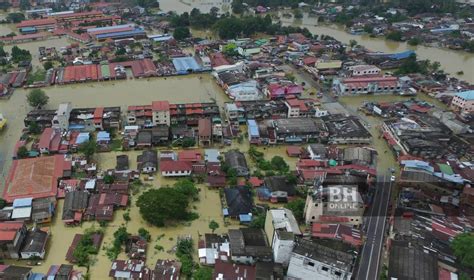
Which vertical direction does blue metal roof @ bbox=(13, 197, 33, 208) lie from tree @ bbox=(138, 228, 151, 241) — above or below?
above

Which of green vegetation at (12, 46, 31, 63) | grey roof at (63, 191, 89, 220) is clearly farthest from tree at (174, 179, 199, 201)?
green vegetation at (12, 46, 31, 63)

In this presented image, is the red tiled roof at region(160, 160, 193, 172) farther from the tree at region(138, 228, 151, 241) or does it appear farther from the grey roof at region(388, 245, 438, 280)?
the grey roof at region(388, 245, 438, 280)

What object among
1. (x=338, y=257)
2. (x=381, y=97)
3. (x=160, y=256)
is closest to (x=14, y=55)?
(x=160, y=256)

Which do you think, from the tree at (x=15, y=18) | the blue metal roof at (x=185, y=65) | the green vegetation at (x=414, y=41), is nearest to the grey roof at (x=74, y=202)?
the blue metal roof at (x=185, y=65)

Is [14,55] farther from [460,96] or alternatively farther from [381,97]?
[460,96]

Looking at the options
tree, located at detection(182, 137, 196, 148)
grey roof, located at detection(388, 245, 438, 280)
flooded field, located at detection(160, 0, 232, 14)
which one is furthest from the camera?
flooded field, located at detection(160, 0, 232, 14)

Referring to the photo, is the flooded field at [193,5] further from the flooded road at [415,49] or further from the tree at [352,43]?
the tree at [352,43]
